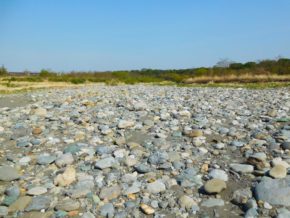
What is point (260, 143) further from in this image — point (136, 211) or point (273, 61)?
point (273, 61)

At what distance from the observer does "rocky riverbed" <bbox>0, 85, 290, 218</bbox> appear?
3.00 meters

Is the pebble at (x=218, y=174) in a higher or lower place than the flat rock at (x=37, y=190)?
higher

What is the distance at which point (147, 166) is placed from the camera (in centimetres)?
381

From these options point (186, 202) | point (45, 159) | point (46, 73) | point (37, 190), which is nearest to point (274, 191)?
point (186, 202)

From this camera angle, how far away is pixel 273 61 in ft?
131

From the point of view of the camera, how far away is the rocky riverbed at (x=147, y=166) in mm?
3000

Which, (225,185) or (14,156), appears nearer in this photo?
(225,185)

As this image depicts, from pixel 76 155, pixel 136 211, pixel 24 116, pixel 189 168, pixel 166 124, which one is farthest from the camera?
pixel 24 116

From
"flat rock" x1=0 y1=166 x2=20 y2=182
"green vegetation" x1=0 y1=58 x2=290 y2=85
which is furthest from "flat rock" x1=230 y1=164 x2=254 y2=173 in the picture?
"green vegetation" x1=0 y1=58 x2=290 y2=85

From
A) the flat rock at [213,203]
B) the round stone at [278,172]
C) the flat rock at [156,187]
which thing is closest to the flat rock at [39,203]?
the flat rock at [156,187]

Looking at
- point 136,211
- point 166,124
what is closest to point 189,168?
point 136,211

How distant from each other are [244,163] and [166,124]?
1924 millimetres

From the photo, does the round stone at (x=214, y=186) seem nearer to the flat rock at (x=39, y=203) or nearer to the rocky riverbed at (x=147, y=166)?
the rocky riverbed at (x=147, y=166)

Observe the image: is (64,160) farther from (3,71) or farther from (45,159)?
(3,71)
